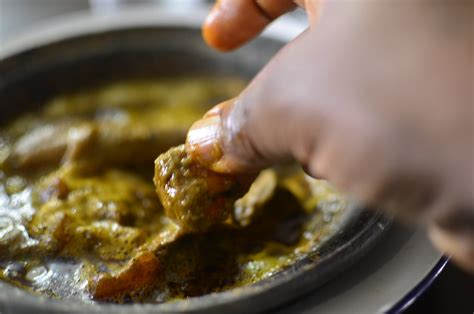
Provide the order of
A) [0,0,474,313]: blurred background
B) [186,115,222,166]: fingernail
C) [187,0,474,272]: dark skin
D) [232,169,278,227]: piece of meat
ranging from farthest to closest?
[0,0,474,313]: blurred background
[232,169,278,227]: piece of meat
[186,115,222,166]: fingernail
[187,0,474,272]: dark skin

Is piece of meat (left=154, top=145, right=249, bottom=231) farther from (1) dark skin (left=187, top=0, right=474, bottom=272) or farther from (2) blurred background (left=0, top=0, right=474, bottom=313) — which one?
(2) blurred background (left=0, top=0, right=474, bottom=313)

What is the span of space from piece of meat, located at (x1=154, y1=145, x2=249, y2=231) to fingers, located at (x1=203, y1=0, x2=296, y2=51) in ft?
0.90

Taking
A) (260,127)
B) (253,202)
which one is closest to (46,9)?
(253,202)

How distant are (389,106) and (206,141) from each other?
0.76 ft

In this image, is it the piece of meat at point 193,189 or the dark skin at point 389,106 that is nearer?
the dark skin at point 389,106

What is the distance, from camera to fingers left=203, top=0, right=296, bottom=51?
3.08ft

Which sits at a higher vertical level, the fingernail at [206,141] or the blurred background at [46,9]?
the fingernail at [206,141]

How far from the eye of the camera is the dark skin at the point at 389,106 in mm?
538

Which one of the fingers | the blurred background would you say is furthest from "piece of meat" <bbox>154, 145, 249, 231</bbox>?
the blurred background

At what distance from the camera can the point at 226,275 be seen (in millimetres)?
800

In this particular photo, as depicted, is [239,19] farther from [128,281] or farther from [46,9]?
[46,9]

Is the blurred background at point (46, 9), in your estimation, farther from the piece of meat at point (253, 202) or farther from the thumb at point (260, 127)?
the thumb at point (260, 127)

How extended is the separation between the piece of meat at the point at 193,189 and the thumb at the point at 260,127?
0.02 meters

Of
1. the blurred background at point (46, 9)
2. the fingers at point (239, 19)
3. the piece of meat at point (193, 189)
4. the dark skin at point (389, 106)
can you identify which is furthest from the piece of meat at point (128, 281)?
the blurred background at point (46, 9)
